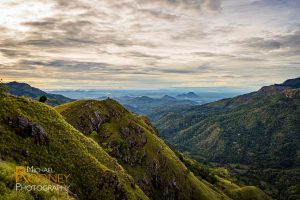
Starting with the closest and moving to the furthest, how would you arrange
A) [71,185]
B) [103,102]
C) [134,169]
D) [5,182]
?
[5,182], [71,185], [134,169], [103,102]

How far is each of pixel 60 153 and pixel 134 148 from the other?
7638 cm

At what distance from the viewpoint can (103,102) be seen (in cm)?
15975

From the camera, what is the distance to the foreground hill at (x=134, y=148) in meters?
130

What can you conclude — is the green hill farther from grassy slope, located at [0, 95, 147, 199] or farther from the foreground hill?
the foreground hill

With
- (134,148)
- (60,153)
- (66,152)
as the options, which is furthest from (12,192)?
(134,148)

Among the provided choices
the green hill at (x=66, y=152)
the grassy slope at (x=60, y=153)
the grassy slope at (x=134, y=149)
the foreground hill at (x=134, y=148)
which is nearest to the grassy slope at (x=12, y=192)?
the green hill at (x=66, y=152)

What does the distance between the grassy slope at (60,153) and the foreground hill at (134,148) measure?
41143mm

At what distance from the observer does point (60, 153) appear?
69.1 metres

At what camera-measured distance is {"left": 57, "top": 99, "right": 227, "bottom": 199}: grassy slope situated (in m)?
130

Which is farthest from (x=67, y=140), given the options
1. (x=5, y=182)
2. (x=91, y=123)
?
(x=91, y=123)

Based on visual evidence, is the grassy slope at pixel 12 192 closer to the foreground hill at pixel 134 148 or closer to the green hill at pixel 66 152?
the green hill at pixel 66 152

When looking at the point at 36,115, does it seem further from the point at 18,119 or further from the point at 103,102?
the point at 103,102

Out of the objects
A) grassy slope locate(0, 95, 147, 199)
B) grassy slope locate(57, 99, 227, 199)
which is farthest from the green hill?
grassy slope locate(57, 99, 227, 199)

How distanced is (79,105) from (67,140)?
65146 mm
